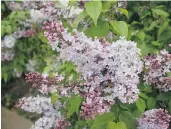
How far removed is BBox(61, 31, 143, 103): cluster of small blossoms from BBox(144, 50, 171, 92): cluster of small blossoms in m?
0.16

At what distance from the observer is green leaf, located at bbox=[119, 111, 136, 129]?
1.93 metres

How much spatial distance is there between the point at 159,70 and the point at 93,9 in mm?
440

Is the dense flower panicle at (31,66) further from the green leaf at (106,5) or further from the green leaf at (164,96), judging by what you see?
the green leaf at (164,96)

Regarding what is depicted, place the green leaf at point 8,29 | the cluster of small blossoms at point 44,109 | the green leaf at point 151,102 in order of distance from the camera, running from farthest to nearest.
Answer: the green leaf at point 8,29
the cluster of small blossoms at point 44,109
the green leaf at point 151,102

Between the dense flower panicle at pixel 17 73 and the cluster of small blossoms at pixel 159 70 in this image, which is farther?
the dense flower panicle at pixel 17 73

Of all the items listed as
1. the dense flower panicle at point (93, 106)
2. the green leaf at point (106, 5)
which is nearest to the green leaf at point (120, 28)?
the green leaf at point (106, 5)

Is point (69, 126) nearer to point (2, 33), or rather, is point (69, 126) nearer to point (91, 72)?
point (91, 72)

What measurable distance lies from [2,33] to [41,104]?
1.88 m

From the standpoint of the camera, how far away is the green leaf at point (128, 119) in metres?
1.93

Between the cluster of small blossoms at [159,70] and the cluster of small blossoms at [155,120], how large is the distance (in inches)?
5.6

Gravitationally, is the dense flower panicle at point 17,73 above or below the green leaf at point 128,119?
below

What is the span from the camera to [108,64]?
172cm

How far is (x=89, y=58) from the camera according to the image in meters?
1.71

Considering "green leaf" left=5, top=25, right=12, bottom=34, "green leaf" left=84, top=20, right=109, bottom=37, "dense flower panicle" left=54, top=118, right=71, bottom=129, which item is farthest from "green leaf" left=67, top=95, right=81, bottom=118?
"green leaf" left=5, top=25, right=12, bottom=34
